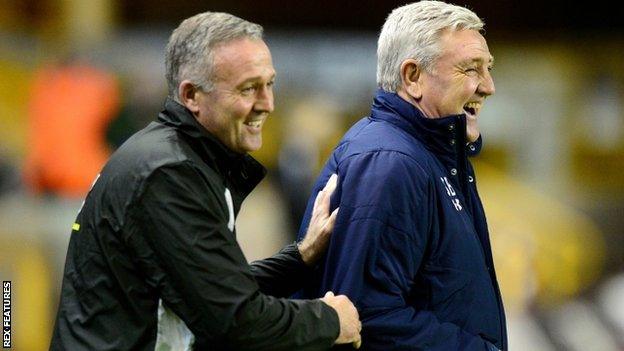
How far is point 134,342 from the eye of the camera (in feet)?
6.75

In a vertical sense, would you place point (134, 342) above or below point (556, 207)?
above

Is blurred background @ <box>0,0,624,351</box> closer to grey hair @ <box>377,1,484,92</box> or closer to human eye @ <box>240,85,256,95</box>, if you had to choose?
grey hair @ <box>377,1,484,92</box>

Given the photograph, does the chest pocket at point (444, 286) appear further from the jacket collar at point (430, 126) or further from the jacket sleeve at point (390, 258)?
the jacket collar at point (430, 126)

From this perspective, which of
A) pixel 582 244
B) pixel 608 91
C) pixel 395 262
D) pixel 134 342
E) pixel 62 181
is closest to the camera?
pixel 134 342

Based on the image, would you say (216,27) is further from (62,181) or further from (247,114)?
(62,181)

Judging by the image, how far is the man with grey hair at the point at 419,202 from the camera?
2223 mm

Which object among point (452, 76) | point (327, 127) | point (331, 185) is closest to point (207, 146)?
point (331, 185)

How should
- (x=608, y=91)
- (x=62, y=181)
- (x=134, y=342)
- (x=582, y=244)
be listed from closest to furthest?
(x=134, y=342), (x=62, y=181), (x=582, y=244), (x=608, y=91)

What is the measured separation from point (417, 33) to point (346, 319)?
2.14 ft

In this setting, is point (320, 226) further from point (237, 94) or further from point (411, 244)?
point (237, 94)

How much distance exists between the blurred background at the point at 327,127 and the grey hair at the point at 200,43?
10.9 ft

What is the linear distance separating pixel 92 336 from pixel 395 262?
611mm

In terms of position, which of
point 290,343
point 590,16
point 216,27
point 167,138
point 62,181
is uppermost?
point 216,27

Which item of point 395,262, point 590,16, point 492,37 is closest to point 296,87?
point 492,37
